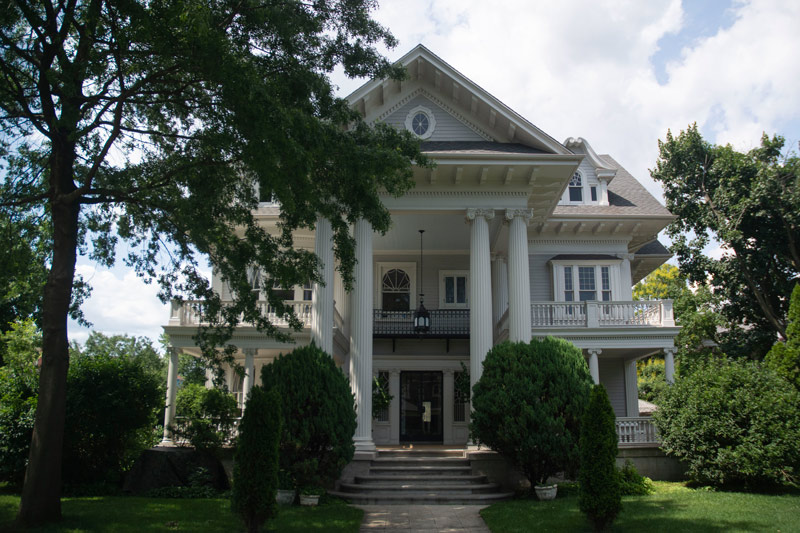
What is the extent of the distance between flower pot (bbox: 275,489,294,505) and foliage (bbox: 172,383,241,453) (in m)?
3.91

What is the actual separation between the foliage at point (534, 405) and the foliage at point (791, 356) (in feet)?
Answer: 21.2

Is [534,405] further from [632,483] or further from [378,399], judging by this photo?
[378,399]

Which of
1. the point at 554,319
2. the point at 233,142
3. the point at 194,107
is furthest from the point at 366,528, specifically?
the point at 554,319

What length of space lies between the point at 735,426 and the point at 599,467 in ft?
20.5

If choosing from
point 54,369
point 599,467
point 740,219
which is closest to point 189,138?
point 54,369

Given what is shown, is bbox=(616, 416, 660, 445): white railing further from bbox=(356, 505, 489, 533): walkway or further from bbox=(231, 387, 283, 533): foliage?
bbox=(231, 387, 283, 533): foliage

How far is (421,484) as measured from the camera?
14570mm

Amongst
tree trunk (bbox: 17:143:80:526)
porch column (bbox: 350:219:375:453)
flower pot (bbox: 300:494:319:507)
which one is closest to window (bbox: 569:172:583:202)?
porch column (bbox: 350:219:375:453)

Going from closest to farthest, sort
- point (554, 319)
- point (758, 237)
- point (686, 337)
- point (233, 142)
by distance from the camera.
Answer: point (233, 142) → point (554, 319) → point (758, 237) → point (686, 337)

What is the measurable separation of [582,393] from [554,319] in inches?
247

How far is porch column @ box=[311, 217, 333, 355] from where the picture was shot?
52.4 ft

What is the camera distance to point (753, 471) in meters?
13.4

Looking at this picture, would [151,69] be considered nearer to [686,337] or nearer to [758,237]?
[758,237]

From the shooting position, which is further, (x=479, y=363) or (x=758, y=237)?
(x=758, y=237)
